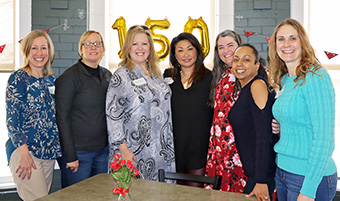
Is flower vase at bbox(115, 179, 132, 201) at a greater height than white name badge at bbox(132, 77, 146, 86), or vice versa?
white name badge at bbox(132, 77, 146, 86)

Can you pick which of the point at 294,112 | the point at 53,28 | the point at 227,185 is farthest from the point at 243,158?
the point at 53,28

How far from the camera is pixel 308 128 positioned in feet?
5.72

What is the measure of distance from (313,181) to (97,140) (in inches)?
68.1

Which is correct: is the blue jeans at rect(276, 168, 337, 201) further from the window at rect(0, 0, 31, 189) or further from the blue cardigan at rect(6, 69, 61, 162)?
the window at rect(0, 0, 31, 189)

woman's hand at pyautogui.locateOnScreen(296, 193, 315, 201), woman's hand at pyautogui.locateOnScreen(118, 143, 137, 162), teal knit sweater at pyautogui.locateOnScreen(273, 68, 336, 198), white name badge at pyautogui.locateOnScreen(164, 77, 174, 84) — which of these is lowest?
woman's hand at pyautogui.locateOnScreen(296, 193, 315, 201)

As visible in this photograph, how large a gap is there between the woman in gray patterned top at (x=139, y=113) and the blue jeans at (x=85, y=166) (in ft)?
0.79

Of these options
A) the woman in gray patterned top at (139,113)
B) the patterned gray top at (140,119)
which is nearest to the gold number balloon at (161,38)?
the woman in gray patterned top at (139,113)

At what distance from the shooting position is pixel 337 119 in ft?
13.1

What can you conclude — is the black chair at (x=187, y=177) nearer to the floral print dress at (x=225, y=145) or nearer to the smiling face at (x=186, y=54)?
the floral print dress at (x=225, y=145)

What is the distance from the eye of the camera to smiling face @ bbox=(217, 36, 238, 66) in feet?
9.24

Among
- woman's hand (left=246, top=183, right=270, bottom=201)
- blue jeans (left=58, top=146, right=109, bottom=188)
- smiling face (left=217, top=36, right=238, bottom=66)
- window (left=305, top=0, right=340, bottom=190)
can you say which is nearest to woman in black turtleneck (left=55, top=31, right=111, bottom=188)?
blue jeans (left=58, top=146, right=109, bottom=188)

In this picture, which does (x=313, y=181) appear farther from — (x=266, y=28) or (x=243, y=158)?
(x=266, y=28)

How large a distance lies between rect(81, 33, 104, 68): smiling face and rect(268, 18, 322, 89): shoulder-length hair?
1.46 metres

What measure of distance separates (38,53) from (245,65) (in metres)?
1.59
